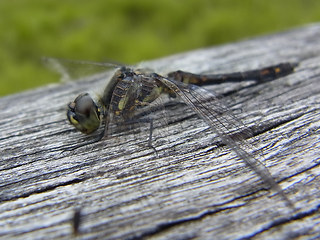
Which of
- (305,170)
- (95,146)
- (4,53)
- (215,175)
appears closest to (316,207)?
(305,170)

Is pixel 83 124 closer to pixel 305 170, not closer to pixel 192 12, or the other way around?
pixel 305 170

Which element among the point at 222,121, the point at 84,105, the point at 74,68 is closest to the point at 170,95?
the point at 222,121

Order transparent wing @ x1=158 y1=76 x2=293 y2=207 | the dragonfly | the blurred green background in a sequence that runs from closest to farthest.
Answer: transparent wing @ x1=158 y1=76 x2=293 y2=207 → the dragonfly → the blurred green background

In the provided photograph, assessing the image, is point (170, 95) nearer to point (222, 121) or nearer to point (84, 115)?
point (222, 121)

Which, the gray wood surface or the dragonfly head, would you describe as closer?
the gray wood surface

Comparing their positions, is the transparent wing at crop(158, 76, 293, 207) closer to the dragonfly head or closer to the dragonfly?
the dragonfly

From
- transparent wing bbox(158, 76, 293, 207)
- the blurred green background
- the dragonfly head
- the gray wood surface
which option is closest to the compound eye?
the dragonfly head

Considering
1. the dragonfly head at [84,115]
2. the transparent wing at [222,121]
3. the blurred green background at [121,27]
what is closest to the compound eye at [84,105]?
the dragonfly head at [84,115]
